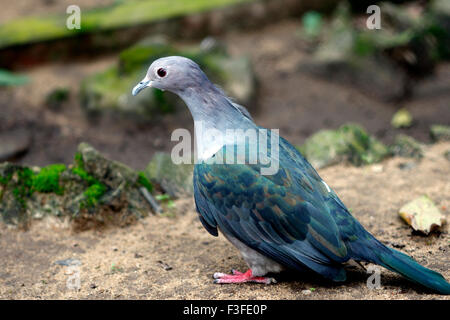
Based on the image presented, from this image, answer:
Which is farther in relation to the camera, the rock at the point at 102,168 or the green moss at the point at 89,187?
the rock at the point at 102,168

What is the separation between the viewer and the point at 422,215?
5117 mm

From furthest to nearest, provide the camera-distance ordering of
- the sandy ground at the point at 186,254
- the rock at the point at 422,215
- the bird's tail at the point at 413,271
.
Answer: the rock at the point at 422,215 < the sandy ground at the point at 186,254 < the bird's tail at the point at 413,271

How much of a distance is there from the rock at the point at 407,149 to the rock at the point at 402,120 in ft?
5.51

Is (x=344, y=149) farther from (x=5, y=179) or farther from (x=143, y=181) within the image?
(x=5, y=179)

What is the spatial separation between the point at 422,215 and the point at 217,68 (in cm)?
464

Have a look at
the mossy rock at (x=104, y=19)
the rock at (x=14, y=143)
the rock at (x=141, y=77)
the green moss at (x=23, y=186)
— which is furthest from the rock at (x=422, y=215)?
the mossy rock at (x=104, y=19)

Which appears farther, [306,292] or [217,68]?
[217,68]

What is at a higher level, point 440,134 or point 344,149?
point 440,134

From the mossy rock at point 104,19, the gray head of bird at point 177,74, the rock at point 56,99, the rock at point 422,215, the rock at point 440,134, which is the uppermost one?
the mossy rock at point 104,19

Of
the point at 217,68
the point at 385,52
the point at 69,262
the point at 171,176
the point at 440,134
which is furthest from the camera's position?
the point at 385,52

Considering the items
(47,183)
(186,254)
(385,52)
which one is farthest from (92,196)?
(385,52)

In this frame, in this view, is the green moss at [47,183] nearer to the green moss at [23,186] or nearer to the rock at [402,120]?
the green moss at [23,186]

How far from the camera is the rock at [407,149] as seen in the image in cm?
671
